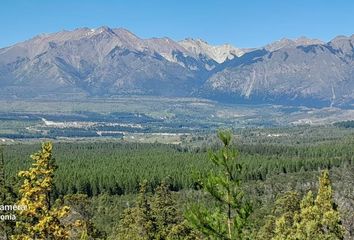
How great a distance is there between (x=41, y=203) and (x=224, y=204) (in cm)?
1016

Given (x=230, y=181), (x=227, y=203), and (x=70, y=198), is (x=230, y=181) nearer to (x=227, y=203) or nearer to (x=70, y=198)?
(x=227, y=203)

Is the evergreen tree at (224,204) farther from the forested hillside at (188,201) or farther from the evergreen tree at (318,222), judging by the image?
the evergreen tree at (318,222)

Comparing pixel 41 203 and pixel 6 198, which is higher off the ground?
pixel 41 203

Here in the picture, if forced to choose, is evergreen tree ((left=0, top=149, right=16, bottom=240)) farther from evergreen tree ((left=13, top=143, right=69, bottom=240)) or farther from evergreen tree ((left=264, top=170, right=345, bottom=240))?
evergreen tree ((left=264, top=170, right=345, bottom=240))

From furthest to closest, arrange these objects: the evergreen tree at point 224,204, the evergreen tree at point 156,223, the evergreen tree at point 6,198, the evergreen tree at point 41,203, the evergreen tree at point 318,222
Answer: the evergreen tree at point 156,223, the evergreen tree at point 6,198, the evergreen tree at point 318,222, the evergreen tree at point 41,203, the evergreen tree at point 224,204

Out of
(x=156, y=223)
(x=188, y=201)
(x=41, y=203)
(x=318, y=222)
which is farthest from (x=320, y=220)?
(x=188, y=201)

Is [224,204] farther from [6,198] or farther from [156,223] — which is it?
[156,223]

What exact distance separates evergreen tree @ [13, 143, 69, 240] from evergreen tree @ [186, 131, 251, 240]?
805 cm

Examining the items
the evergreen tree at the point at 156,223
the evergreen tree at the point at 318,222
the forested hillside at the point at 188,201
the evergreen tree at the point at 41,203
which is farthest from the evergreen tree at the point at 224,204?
the evergreen tree at the point at 156,223

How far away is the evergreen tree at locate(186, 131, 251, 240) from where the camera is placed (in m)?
29.5

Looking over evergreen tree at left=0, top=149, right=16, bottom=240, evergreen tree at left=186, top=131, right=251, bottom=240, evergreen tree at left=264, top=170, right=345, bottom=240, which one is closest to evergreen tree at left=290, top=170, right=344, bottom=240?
evergreen tree at left=264, top=170, right=345, bottom=240

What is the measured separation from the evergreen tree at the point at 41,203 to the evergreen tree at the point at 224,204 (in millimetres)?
8054

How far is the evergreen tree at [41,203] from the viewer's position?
33.0m

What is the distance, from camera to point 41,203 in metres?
33.1
